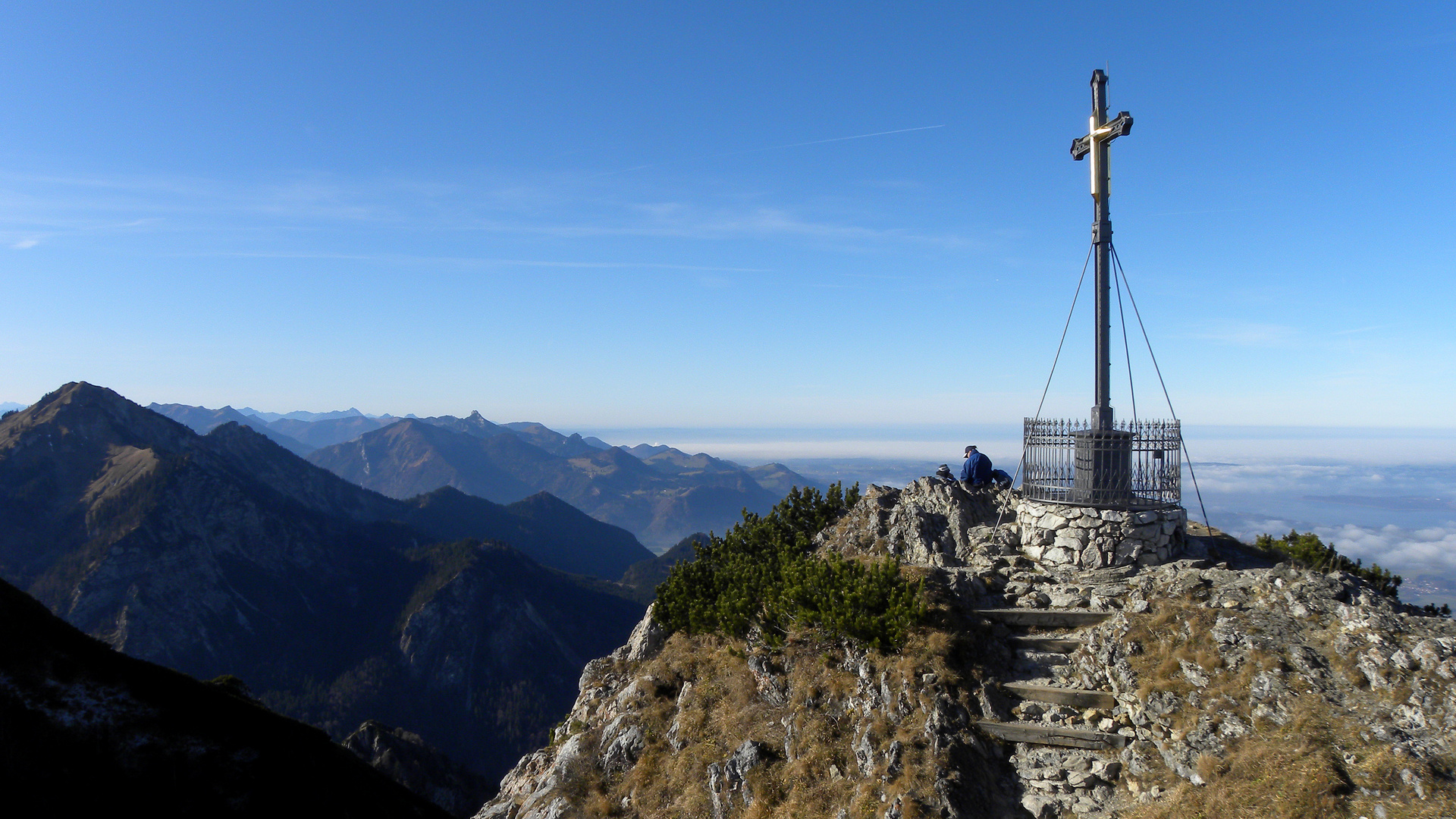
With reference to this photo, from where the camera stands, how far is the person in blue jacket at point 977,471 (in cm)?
2442

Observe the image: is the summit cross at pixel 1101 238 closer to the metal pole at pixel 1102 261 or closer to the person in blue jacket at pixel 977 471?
the metal pole at pixel 1102 261

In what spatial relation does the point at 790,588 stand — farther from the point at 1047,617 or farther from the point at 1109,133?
the point at 1109,133

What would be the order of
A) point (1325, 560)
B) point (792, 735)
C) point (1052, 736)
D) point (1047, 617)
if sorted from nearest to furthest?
point (1052, 736), point (792, 735), point (1047, 617), point (1325, 560)

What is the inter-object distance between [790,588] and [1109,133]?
15529 millimetres

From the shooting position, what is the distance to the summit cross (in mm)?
19844

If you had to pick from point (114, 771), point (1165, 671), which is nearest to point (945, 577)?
point (1165, 671)

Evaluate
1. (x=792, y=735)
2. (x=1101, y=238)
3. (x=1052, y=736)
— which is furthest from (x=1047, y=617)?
(x=1101, y=238)

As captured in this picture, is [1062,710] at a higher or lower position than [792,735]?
higher

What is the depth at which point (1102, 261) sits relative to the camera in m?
19.9

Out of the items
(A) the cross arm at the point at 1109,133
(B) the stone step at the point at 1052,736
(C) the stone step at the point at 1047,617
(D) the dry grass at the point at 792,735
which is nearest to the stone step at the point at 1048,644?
(C) the stone step at the point at 1047,617

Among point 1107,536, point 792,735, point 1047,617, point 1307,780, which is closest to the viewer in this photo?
point 1307,780

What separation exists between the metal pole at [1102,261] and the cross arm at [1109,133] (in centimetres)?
13

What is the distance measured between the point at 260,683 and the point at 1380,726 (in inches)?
9196

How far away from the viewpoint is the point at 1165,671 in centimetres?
1430
